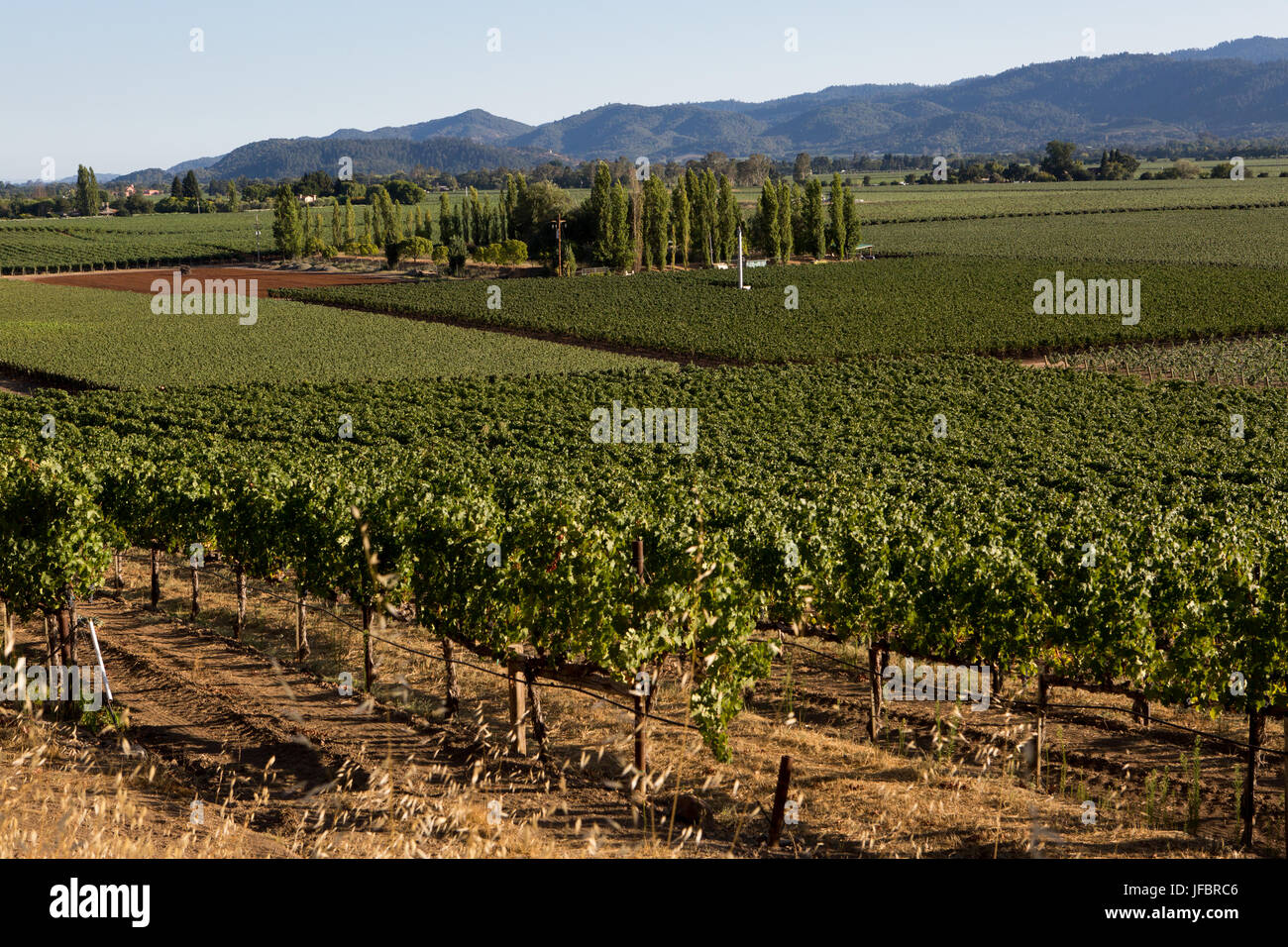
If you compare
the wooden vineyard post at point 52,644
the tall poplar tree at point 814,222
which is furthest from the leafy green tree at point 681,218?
the wooden vineyard post at point 52,644

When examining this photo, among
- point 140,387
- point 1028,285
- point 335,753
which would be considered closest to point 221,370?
point 140,387

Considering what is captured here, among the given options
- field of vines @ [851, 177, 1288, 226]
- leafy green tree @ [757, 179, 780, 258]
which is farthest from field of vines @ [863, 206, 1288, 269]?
leafy green tree @ [757, 179, 780, 258]

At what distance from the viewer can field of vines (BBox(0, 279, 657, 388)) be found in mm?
54031

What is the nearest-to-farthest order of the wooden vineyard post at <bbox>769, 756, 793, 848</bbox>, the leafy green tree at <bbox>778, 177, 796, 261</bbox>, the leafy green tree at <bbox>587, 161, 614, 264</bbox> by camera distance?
the wooden vineyard post at <bbox>769, 756, 793, 848</bbox> → the leafy green tree at <bbox>587, 161, 614, 264</bbox> → the leafy green tree at <bbox>778, 177, 796, 261</bbox>

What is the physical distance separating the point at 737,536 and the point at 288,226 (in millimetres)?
120987

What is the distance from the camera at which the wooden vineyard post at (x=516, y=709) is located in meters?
16.0

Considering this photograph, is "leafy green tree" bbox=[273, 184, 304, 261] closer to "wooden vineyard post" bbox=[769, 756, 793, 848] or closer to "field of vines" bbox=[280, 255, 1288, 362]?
"field of vines" bbox=[280, 255, 1288, 362]

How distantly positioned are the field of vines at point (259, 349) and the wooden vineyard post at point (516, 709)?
38.1m

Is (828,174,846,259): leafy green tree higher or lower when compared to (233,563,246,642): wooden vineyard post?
higher

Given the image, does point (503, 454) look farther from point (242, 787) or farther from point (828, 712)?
point (242, 787)

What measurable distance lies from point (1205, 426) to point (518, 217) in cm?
9169

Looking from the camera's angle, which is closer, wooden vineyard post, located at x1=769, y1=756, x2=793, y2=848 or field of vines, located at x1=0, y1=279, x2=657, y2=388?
wooden vineyard post, located at x1=769, y1=756, x2=793, y2=848

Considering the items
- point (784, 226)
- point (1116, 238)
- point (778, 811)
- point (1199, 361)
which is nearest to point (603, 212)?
point (784, 226)

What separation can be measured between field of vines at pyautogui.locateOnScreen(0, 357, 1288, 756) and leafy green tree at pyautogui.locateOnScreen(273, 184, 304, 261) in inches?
3730
